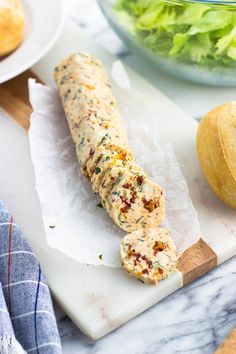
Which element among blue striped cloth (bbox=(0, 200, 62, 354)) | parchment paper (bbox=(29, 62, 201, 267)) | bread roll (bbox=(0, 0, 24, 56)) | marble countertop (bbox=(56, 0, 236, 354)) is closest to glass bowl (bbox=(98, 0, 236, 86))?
parchment paper (bbox=(29, 62, 201, 267))

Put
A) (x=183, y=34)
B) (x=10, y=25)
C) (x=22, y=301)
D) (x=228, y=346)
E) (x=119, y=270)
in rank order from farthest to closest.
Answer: (x=10, y=25), (x=183, y=34), (x=119, y=270), (x=22, y=301), (x=228, y=346)

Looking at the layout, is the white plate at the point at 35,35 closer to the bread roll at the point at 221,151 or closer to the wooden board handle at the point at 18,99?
the wooden board handle at the point at 18,99

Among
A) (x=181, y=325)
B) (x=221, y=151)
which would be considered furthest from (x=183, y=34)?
(x=181, y=325)

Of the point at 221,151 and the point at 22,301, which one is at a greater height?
the point at 22,301

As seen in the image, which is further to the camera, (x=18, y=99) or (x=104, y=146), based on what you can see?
(x=18, y=99)

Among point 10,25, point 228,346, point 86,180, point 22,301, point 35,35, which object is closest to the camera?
point 228,346

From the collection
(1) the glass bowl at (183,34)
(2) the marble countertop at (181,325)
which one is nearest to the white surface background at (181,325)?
(2) the marble countertop at (181,325)

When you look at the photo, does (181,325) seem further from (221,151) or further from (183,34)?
(183,34)

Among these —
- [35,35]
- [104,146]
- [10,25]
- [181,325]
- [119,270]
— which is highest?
[10,25]

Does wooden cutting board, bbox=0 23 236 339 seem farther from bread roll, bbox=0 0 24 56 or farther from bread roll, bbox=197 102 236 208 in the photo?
bread roll, bbox=0 0 24 56
